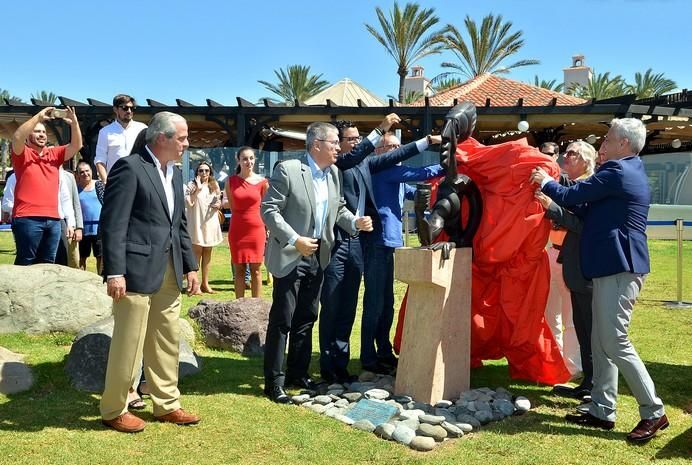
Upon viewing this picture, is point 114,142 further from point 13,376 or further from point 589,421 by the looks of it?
point 589,421

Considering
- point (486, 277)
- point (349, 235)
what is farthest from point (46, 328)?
point (486, 277)

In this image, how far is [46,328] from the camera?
6.12 m

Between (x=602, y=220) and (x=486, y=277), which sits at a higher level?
(x=602, y=220)

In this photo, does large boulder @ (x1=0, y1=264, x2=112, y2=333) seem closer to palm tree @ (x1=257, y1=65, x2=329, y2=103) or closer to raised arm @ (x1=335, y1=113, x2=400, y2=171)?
raised arm @ (x1=335, y1=113, x2=400, y2=171)

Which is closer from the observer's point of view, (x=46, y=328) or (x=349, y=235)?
(x=349, y=235)

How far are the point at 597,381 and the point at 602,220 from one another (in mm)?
1048

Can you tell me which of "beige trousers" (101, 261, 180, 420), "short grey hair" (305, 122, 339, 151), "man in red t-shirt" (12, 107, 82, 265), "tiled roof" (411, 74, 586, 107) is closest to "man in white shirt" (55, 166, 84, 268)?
"man in red t-shirt" (12, 107, 82, 265)

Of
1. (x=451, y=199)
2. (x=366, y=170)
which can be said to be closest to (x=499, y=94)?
(x=366, y=170)

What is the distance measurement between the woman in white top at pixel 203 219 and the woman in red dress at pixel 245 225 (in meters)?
1.32

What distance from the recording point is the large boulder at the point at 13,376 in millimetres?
4805

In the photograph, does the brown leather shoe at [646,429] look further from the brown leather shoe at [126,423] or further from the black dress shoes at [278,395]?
the brown leather shoe at [126,423]

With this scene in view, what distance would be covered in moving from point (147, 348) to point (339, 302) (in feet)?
5.06

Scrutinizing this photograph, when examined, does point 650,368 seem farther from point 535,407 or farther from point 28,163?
point 28,163

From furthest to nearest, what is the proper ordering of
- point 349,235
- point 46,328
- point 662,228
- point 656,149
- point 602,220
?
point 656,149 < point 662,228 < point 46,328 < point 349,235 < point 602,220
